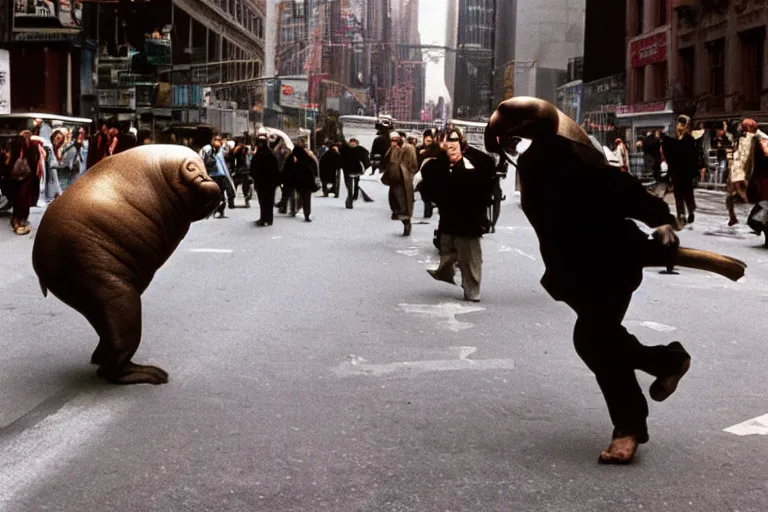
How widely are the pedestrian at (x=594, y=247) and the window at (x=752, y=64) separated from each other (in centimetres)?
2863

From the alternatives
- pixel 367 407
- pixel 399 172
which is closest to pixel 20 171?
pixel 399 172

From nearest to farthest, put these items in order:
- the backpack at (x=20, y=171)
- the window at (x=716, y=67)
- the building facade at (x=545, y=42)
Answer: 1. the backpack at (x=20, y=171)
2. the window at (x=716, y=67)
3. the building facade at (x=545, y=42)

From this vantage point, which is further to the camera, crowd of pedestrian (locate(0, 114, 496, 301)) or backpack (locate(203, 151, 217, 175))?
backpack (locate(203, 151, 217, 175))

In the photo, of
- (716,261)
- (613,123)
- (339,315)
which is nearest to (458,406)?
(716,261)

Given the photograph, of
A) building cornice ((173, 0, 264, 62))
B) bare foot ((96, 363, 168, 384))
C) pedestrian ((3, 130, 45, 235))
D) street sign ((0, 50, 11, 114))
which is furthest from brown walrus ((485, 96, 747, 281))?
building cornice ((173, 0, 264, 62))

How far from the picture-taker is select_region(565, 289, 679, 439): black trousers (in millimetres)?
4766

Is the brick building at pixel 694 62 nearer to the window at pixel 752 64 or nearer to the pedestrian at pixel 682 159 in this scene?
the window at pixel 752 64

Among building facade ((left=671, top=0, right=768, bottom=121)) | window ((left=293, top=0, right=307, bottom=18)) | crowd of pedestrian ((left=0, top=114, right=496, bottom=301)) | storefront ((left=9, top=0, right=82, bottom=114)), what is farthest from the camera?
window ((left=293, top=0, right=307, bottom=18))

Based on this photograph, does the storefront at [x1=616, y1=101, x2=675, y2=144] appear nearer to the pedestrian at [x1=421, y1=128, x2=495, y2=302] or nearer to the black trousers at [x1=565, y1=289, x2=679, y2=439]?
the pedestrian at [x1=421, y1=128, x2=495, y2=302]

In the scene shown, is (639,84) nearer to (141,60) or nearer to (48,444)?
(141,60)

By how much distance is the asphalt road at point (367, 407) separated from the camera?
4.38m

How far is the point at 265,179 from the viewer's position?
20.2 meters

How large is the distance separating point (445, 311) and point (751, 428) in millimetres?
4188

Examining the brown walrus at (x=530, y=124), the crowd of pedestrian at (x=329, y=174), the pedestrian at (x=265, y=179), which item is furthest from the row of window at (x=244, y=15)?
the brown walrus at (x=530, y=124)
